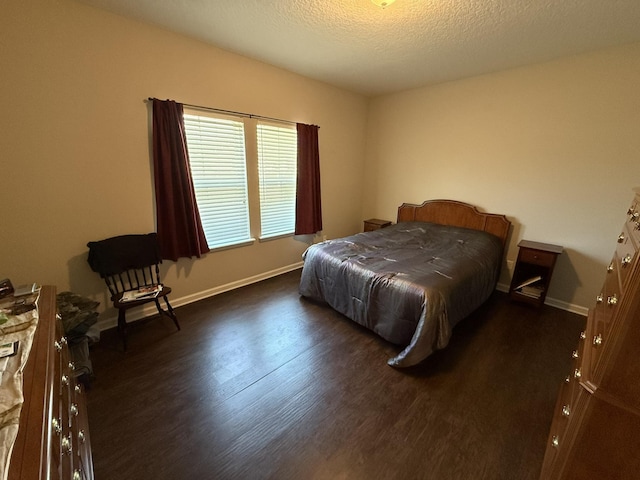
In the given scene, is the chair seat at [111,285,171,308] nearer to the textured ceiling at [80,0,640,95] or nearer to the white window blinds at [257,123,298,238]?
the white window blinds at [257,123,298,238]

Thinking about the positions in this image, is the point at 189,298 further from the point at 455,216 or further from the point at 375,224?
the point at 455,216

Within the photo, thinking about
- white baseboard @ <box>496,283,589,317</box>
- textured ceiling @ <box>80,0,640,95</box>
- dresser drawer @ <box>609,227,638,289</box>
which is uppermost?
textured ceiling @ <box>80,0,640,95</box>

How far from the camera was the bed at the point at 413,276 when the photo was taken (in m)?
1.96

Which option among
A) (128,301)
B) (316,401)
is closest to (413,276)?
(316,401)

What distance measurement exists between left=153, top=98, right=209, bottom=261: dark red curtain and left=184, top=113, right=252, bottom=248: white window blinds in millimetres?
137

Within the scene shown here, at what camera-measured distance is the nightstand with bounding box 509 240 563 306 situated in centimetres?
273

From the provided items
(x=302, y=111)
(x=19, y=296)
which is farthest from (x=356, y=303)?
(x=302, y=111)

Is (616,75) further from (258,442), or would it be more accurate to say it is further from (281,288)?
(258,442)

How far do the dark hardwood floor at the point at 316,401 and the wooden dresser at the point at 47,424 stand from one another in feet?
1.39

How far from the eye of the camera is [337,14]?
2.02 m

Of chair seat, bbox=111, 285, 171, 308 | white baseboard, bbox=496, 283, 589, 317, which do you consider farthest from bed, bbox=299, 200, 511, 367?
chair seat, bbox=111, 285, 171, 308

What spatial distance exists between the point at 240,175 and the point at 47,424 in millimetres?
2691

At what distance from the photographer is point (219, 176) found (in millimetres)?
2891

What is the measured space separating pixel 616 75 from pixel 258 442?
4.19 m
